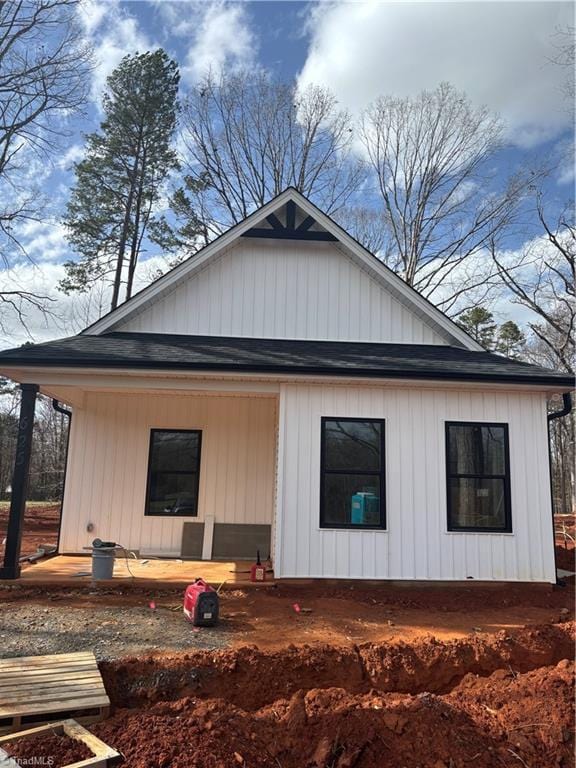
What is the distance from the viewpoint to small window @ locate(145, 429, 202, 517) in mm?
9047

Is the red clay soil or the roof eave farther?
the red clay soil

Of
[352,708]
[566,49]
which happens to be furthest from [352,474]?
[566,49]

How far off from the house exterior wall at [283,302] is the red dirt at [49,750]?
684 cm

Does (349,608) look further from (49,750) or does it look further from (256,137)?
(256,137)

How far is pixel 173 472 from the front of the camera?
9.13m

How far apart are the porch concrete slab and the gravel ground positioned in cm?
91

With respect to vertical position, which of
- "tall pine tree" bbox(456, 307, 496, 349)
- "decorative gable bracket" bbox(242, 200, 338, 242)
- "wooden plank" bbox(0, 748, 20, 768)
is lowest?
"wooden plank" bbox(0, 748, 20, 768)

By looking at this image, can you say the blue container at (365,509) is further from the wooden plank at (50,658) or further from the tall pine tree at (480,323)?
the tall pine tree at (480,323)

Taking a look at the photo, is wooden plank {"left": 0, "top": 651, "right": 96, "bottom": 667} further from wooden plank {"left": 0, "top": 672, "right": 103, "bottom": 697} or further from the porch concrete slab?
the porch concrete slab

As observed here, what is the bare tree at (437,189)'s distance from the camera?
68.4 feet

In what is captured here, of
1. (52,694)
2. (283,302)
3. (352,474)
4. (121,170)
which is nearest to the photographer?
(52,694)

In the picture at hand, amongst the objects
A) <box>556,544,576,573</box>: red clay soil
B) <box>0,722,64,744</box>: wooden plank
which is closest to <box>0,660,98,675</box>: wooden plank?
<box>0,722,64,744</box>: wooden plank

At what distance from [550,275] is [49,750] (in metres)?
24.1

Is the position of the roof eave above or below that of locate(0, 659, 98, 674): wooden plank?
above
